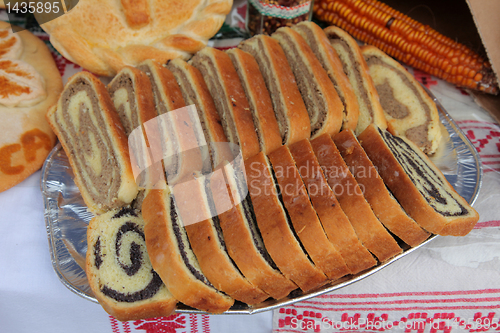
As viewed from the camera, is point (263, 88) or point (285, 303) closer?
point (285, 303)

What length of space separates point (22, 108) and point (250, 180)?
1.99 metres

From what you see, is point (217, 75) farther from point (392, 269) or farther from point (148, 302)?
point (392, 269)

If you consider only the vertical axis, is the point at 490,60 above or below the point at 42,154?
above

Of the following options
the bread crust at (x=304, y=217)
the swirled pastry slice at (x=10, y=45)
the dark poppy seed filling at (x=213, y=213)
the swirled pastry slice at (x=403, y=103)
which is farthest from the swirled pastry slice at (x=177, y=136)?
the swirled pastry slice at (x=403, y=103)

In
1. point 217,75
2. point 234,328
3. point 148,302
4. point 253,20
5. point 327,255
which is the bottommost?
point 234,328

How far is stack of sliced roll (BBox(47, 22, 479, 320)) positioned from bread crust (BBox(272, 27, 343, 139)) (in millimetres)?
12

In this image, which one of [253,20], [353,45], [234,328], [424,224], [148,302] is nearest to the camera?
→ [148,302]

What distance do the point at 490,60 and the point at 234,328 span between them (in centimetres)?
311

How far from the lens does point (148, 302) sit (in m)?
2.10

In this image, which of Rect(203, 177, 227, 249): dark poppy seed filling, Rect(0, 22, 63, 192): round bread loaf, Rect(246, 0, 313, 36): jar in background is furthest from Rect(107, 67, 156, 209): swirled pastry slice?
Rect(246, 0, 313, 36): jar in background

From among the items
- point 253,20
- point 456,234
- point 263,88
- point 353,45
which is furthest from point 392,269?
point 253,20

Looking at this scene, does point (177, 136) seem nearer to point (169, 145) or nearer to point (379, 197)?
point (169, 145)

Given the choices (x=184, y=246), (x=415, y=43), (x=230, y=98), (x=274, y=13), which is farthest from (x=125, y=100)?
(x=415, y=43)

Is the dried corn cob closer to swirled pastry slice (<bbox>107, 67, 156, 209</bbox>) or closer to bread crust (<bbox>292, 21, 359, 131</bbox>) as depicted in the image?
bread crust (<bbox>292, 21, 359, 131</bbox>)
